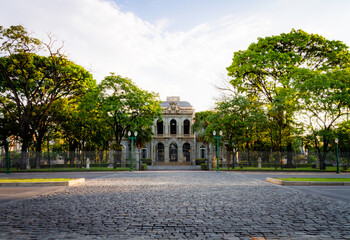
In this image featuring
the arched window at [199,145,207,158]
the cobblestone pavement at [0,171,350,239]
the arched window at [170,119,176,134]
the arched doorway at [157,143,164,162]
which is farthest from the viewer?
the arched window at [199,145,207,158]

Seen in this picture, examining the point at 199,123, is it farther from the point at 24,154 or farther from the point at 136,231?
the point at 136,231

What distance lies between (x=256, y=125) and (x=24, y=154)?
943 inches


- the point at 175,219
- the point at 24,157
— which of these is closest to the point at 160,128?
the point at 24,157

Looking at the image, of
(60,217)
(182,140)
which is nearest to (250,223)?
(60,217)

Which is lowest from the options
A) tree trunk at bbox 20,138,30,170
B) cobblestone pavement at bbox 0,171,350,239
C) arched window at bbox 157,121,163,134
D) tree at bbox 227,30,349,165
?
cobblestone pavement at bbox 0,171,350,239

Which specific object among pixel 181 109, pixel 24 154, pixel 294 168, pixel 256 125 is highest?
pixel 181 109

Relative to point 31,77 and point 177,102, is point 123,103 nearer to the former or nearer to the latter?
point 31,77

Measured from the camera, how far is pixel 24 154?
1212 inches

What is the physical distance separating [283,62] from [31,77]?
83.7 feet

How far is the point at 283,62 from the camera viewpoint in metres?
30.2

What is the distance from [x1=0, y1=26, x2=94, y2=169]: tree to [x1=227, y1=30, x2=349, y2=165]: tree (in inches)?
690

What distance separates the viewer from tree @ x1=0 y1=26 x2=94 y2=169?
1120 inches

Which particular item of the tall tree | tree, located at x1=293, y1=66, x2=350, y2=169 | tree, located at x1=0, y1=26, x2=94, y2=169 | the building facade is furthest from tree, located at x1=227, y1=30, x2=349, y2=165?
the building facade

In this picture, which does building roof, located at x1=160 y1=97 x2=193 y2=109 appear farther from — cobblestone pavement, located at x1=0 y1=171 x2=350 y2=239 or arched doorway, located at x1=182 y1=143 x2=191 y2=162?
cobblestone pavement, located at x1=0 y1=171 x2=350 y2=239
